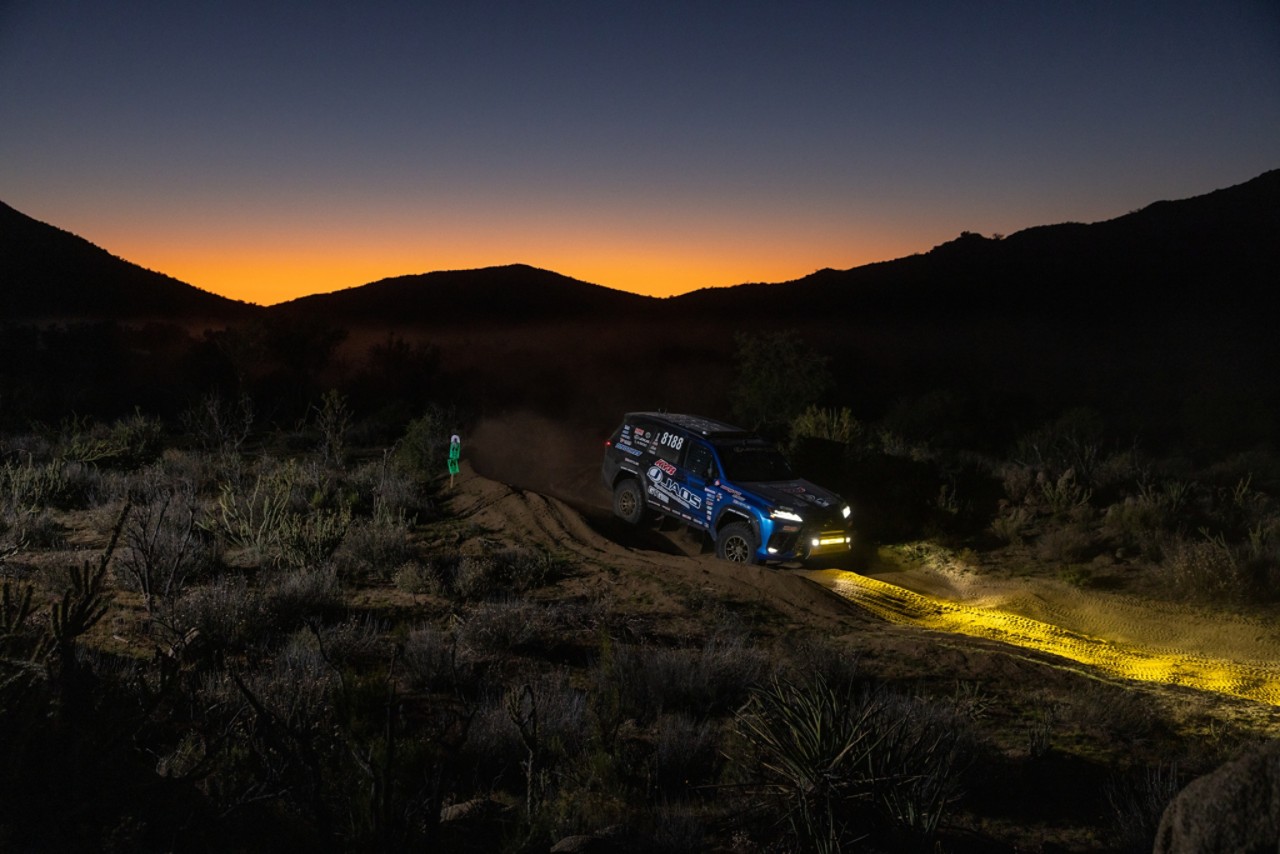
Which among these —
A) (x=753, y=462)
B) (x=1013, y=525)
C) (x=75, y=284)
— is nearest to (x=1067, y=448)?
(x=1013, y=525)

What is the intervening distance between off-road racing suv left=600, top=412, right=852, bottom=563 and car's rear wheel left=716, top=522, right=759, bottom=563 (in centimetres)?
1

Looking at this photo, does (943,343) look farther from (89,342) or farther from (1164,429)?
(89,342)

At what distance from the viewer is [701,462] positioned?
13352mm

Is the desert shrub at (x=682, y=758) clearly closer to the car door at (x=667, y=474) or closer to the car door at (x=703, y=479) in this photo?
the car door at (x=703, y=479)

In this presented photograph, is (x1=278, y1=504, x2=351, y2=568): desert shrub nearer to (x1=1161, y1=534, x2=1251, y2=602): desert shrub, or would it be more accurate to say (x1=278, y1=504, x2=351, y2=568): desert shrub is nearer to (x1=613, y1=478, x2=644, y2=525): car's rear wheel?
(x1=613, y1=478, x2=644, y2=525): car's rear wheel

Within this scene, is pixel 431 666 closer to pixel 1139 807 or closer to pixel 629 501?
pixel 1139 807

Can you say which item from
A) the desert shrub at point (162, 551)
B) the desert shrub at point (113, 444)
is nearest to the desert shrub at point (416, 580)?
the desert shrub at point (162, 551)

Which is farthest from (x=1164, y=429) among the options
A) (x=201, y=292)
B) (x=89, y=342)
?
(x=201, y=292)

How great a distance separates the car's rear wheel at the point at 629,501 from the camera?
48.1 ft

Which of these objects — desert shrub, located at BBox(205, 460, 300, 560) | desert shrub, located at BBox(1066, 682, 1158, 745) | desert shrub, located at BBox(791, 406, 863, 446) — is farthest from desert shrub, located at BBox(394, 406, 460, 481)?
desert shrub, located at BBox(1066, 682, 1158, 745)

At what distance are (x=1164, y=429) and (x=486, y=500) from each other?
28.2 meters

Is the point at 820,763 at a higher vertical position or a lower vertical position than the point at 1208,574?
higher

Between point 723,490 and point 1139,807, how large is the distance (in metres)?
7.96

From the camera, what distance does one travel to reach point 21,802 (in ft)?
11.5
